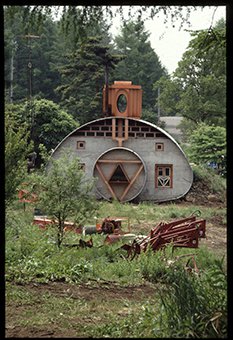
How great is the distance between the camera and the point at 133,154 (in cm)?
1980

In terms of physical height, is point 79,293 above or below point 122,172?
below

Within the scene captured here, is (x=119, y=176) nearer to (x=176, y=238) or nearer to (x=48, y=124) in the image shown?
(x=48, y=124)

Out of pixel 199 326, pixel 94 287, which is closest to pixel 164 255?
pixel 94 287

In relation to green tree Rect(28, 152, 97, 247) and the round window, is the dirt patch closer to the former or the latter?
green tree Rect(28, 152, 97, 247)

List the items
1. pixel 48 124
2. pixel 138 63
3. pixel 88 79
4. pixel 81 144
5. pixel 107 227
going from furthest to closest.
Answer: pixel 138 63 → pixel 88 79 → pixel 48 124 → pixel 81 144 → pixel 107 227

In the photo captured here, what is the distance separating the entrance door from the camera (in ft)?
64.1

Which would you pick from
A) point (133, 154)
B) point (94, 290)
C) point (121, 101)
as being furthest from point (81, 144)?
point (94, 290)

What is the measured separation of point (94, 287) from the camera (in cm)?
677

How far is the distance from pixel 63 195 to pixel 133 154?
35.7 feet

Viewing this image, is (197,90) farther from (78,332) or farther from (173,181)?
(78,332)

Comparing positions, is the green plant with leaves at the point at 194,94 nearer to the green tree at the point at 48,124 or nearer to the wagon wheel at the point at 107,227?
the green tree at the point at 48,124

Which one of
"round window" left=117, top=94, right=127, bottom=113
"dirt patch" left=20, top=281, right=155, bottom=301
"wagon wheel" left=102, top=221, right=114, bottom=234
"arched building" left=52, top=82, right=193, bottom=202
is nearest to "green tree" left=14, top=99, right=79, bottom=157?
"round window" left=117, top=94, right=127, bottom=113

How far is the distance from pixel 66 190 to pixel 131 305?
3.61m

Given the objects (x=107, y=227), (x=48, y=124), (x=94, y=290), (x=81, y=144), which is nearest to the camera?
(x=94, y=290)
